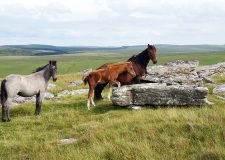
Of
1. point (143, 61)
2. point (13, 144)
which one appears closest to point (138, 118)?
point (13, 144)

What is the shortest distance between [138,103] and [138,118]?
11.4ft

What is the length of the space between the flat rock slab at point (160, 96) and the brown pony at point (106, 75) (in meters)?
1.35

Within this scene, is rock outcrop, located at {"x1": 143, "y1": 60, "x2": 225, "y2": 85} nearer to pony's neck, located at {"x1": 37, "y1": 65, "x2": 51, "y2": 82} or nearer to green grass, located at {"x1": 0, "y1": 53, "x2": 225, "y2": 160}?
green grass, located at {"x1": 0, "y1": 53, "x2": 225, "y2": 160}

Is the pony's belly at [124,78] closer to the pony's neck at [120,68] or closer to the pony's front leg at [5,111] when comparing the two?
the pony's neck at [120,68]

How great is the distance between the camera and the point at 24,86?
1853 cm

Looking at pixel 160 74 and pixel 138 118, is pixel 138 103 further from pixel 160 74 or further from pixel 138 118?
pixel 160 74

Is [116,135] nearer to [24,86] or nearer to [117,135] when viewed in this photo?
[117,135]

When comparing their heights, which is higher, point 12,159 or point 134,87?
point 134,87

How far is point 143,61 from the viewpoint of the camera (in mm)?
22234

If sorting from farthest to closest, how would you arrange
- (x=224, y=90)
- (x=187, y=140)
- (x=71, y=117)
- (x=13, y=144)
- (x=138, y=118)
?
(x=224, y=90)
(x=71, y=117)
(x=138, y=118)
(x=13, y=144)
(x=187, y=140)

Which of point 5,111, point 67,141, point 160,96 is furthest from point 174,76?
point 67,141

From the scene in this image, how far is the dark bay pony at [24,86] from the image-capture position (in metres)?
18.0

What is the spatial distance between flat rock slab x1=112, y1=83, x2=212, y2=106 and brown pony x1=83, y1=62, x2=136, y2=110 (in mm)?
1353

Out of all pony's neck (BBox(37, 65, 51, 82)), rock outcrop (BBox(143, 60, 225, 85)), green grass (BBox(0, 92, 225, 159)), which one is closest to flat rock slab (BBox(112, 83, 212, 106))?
green grass (BBox(0, 92, 225, 159))
